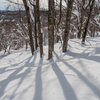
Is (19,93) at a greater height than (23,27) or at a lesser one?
lesser

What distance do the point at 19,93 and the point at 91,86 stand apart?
196cm

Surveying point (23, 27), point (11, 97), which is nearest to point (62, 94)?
point (11, 97)

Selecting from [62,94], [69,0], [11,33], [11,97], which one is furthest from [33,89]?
[11,33]

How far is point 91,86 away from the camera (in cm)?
204

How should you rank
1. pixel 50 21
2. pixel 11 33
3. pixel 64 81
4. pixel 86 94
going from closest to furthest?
pixel 86 94
pixel 64 81
pixel 50 21
pixel 11 33

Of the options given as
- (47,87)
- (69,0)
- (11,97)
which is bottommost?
(11,97)

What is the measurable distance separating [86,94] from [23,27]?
1230 cm

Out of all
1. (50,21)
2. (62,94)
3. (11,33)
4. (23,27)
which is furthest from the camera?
(11,33)

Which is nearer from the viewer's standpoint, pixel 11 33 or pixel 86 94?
pixel 86 94

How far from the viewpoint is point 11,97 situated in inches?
89.0

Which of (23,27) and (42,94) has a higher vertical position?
(23,27)

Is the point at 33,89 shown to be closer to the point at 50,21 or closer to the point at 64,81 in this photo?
the point at 64,81

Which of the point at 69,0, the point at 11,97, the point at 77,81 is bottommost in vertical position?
the point at 11,97

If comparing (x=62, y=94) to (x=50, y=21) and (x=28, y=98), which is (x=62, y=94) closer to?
(x=28, y=98)
